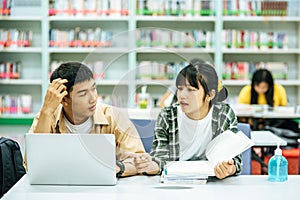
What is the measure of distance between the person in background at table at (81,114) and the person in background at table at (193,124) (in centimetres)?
8

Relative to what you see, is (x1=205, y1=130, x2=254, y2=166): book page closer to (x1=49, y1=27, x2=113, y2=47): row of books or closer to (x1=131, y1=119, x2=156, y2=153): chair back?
(x1=131, y1=119, x2=156, y2=153): chair back

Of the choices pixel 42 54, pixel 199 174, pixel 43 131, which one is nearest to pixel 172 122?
pixel 199 174

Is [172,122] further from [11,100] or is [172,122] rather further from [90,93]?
[11,100]

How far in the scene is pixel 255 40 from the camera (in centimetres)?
686

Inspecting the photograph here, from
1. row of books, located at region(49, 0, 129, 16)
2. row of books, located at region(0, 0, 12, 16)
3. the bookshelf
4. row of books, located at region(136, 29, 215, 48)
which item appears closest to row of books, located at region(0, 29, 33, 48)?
the bookshelf

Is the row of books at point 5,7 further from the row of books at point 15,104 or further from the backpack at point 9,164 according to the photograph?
the backpack at point 9,164

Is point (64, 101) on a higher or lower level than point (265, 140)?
higher

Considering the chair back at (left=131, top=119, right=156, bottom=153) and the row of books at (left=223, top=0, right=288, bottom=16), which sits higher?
the row of books at (left=223, top=0, right=288, bottom=16)

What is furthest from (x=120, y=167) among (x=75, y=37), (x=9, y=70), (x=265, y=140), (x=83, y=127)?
(x=9, y=70)

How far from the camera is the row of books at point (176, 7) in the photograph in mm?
6789

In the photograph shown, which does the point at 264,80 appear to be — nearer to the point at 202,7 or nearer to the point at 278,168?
the point at 202,7

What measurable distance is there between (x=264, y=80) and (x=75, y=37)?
2.14 metres

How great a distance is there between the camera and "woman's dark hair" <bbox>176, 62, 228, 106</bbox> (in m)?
2.29

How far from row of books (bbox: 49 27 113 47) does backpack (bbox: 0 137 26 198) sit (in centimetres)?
412
